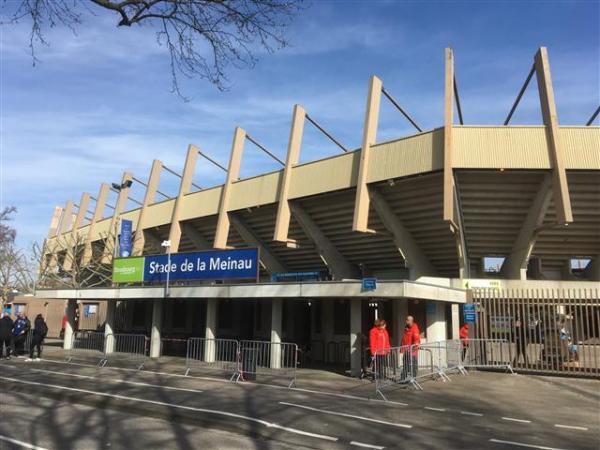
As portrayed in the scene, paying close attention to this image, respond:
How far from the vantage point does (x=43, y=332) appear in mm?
17922

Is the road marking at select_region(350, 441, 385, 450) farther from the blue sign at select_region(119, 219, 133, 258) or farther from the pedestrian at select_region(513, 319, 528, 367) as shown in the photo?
the blue sign at select_region(119, 219, 133, 258)

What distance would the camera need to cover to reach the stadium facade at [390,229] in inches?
693

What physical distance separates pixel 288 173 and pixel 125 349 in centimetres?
1027

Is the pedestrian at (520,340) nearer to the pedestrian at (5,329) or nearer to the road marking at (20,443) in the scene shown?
the road marking at (20,443)

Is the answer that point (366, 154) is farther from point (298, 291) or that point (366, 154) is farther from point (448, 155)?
point (298, 291)

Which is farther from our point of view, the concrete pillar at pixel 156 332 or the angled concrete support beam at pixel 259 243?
the angled concrete support beam at pixel 259 243

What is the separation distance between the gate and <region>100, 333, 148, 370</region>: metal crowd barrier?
456 inches

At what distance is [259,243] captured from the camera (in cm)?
2798

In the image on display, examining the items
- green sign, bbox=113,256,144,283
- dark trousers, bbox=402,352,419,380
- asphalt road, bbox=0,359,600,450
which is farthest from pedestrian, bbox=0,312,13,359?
dark trousers, bbox=402,352,419,380

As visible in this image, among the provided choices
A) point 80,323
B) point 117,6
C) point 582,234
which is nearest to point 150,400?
point 117,6

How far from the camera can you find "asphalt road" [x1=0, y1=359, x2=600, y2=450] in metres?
6.96

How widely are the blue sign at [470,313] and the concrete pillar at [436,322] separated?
874mm

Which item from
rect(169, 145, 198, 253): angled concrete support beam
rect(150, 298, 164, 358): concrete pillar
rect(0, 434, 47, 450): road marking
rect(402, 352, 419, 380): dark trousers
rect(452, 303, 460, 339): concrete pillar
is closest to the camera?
rect(0, 434, 47, 450): road marking

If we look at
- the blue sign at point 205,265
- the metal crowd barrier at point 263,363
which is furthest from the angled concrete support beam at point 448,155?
the metal crowd barrier at point 263,363
